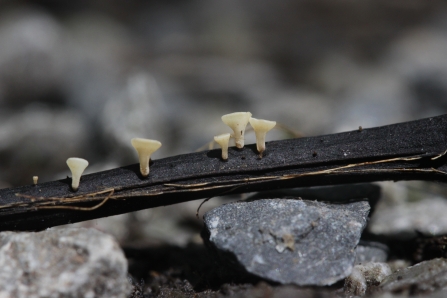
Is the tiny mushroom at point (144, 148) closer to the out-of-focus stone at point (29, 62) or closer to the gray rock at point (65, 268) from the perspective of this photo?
the gray rock at point (65, 268)

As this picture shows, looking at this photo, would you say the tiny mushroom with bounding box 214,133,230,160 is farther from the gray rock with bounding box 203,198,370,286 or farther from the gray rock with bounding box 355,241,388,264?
the gray rock with bounding box 355,241,388,264

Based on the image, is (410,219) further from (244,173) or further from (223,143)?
(223,143)

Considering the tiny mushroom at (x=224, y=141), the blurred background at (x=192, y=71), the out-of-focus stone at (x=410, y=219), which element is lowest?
the out-of-focus stone at (x=410, y=219)

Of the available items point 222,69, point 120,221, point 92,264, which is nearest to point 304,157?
point 92,264

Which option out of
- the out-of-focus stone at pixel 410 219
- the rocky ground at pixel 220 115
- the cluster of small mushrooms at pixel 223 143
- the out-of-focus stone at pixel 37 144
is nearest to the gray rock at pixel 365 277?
the rocky ground at pixel 220 115

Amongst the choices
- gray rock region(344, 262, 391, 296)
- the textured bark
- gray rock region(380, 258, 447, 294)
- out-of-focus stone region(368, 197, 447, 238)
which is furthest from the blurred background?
gray rock region(380, 258, 447, 294)

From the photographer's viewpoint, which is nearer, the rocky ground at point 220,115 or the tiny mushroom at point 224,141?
the rocky ground at point 220,115
